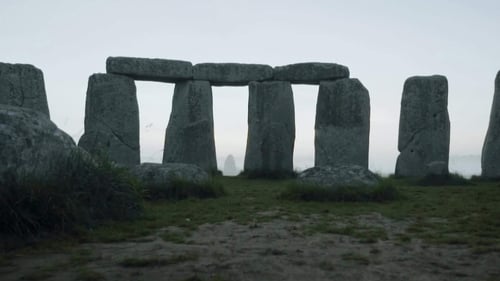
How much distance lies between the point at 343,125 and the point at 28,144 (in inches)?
444

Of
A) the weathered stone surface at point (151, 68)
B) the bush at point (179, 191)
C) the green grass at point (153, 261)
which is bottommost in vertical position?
the green grass at point (153, 261)

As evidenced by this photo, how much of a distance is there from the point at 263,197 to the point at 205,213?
2.63 m

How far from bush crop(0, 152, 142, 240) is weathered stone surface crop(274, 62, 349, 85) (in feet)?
33.2

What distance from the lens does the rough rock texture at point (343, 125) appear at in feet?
53.7

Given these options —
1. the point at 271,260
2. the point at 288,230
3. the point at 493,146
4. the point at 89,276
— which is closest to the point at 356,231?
the point at 288,230

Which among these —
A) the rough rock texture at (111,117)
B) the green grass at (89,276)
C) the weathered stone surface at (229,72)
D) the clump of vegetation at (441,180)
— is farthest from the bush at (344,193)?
the weathered stone surface at (229,72)

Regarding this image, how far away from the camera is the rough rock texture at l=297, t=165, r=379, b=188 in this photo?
10.0 m

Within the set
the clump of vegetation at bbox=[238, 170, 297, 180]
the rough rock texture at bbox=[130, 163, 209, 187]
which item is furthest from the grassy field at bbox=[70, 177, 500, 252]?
the clump of vegetation at bbox=[238, 170, 297, 180]

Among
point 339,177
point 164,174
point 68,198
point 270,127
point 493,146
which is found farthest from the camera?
point 270,127

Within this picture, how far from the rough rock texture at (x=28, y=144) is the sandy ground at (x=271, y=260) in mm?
1408

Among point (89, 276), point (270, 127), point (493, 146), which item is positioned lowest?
point (89, 276)

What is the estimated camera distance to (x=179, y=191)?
980cm

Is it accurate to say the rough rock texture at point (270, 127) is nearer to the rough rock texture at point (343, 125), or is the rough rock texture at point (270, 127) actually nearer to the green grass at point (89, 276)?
the rough rock texture at point (343, 125)

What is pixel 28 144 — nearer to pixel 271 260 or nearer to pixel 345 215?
pixel 271 260
